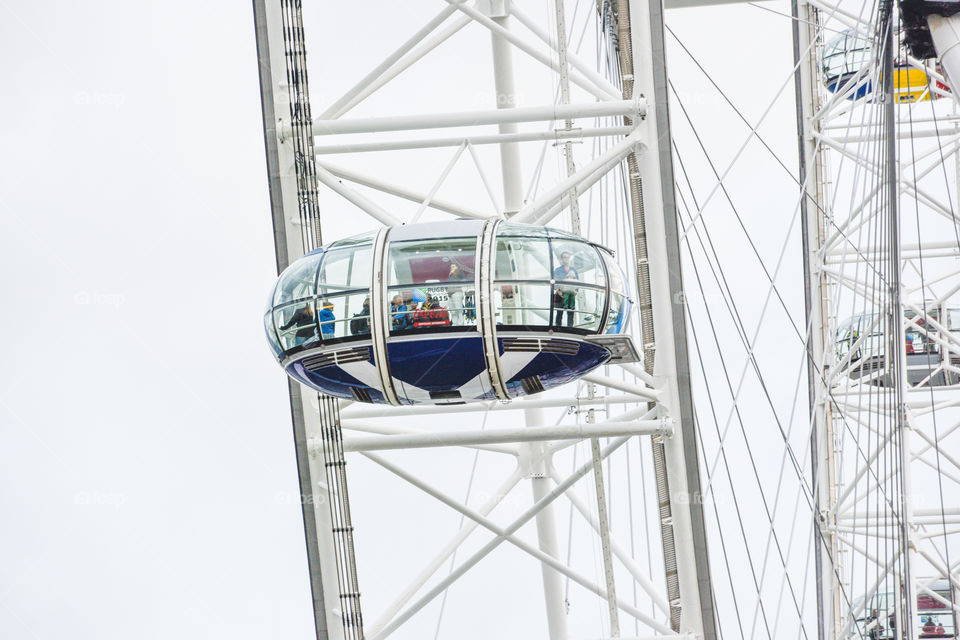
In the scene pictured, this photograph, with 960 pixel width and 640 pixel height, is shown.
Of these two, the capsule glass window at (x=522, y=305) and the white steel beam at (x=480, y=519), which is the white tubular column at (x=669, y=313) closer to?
the white steel beam at (x=480, y=519)

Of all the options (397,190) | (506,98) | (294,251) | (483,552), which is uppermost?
(506,98)

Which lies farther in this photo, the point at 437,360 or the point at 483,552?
the point at 483,552

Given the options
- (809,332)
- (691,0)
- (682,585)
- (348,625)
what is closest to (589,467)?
(682,585)

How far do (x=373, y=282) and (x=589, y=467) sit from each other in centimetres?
455

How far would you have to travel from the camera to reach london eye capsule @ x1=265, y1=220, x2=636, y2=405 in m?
13.8

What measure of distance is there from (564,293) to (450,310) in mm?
1001

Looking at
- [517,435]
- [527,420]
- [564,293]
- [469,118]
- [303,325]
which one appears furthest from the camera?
[527,420]

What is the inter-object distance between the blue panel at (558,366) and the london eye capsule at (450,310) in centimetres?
2

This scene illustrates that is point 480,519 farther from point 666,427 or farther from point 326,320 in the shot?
point 326,320

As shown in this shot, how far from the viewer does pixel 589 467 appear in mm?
17516

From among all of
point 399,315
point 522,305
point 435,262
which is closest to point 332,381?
point 399,315

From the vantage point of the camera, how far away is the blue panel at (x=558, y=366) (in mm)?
14133

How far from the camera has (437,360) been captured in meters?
13.9

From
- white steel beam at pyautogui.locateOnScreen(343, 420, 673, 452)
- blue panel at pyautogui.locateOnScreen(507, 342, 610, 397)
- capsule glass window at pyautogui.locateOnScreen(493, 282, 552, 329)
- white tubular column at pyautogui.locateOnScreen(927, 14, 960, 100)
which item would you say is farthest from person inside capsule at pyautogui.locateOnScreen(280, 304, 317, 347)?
white tubular column at pyautogui.locateOnScreen(927, 14, 960, 100)
